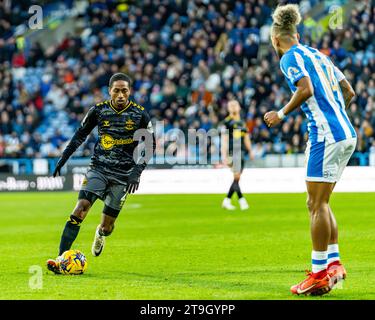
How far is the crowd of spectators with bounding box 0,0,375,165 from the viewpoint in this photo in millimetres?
27531

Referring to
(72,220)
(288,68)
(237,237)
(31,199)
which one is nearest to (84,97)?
(31,199)

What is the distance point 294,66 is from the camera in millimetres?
8039

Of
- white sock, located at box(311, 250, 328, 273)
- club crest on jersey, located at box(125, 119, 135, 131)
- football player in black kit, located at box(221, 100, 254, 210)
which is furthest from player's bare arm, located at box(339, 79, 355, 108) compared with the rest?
football player in black kit, located at box(221, 100, 254, 210)

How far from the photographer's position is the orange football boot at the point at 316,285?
7.96 meters

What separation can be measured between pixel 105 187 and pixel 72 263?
3.82 ft

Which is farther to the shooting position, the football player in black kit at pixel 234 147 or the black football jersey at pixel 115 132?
the football player in black kit at pixel 234 147

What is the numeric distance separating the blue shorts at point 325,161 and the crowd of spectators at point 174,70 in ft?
58.7

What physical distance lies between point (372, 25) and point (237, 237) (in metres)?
17.2

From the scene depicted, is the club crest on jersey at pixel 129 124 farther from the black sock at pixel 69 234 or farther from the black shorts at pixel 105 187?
the black sock at pixel 69 234

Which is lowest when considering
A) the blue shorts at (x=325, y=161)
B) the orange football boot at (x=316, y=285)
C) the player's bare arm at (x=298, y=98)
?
the orange football boot at (x=316, y=285)

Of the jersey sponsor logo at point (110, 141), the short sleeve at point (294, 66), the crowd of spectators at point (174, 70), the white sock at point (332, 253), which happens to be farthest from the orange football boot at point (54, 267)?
the crowd of spectators at point (174, 70)

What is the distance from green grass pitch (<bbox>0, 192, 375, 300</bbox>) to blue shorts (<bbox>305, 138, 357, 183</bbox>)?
1117 mm

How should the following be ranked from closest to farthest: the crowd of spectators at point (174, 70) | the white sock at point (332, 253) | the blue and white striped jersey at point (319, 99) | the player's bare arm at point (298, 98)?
the player's bare arm at point (298, 98) < the blue and white striped jersey at point (319, 99) < the white sock at point (332, 253) < the crowd of spectators at point (174, 70)

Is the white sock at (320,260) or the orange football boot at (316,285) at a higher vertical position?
the white sock at (320,260)
